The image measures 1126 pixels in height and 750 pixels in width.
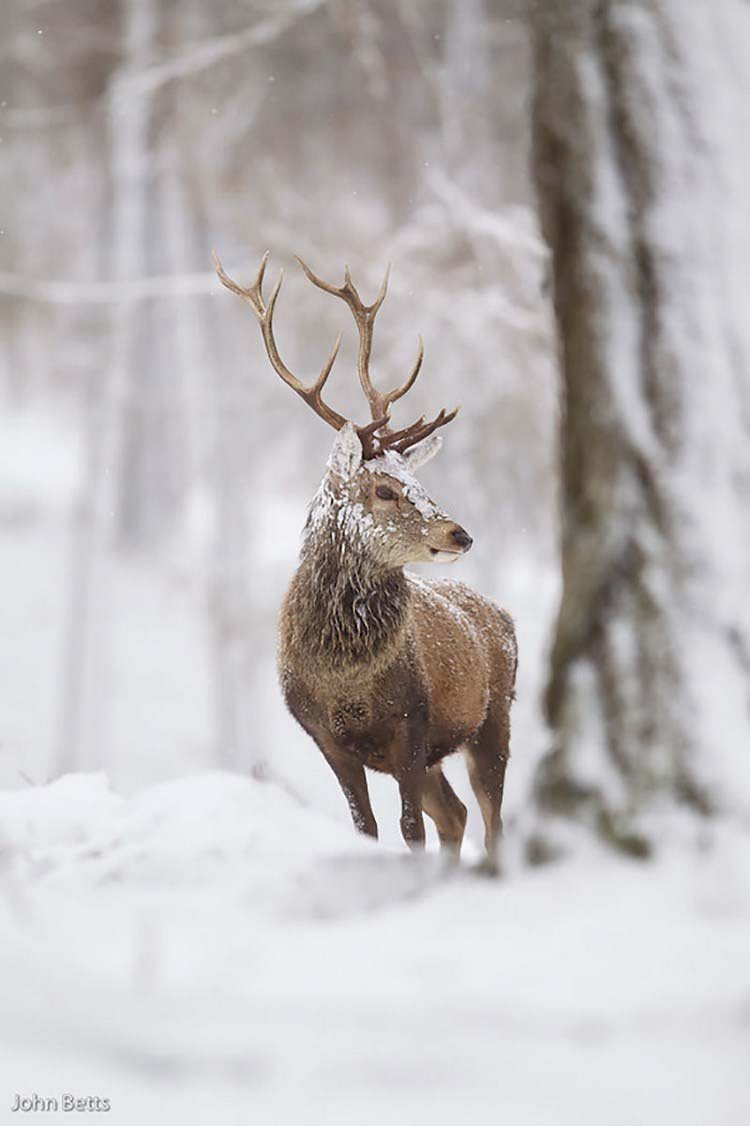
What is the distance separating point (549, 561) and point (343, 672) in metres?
11.4

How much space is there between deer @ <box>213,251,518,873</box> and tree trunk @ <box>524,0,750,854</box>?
1.81 m

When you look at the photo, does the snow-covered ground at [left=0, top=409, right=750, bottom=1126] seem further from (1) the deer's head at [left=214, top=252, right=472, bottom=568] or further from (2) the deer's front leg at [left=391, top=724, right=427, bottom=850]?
(1) the deer's head at [left=214, top=252, right=472, bottom=568]

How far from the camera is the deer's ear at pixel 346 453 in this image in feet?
16.0

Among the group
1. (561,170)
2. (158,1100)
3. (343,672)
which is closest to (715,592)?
(561,170)

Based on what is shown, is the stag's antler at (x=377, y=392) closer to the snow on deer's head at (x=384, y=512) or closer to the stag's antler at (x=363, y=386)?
the stag's antler at (x=363, y=386)

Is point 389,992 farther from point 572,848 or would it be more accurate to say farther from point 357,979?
point 572,848

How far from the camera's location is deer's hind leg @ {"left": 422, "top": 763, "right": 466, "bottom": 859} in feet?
17.8

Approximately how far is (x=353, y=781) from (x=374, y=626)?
→ 614 millimetres

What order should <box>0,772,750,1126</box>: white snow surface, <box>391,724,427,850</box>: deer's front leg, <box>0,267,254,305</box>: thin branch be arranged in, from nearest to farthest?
<box>0,772,750,1126</box>: white snow surface, <box>391,724,427,850</box>: deer's front leg, <box>0,267,254,305</box>: thin branch

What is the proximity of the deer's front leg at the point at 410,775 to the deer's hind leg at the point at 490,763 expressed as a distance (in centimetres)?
87

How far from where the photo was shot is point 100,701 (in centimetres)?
1408

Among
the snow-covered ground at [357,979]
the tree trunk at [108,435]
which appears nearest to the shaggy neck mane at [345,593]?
the snow-covered ground at [357,979]

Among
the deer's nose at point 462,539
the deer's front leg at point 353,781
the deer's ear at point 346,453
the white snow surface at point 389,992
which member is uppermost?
the deer's ear at point 346,453
